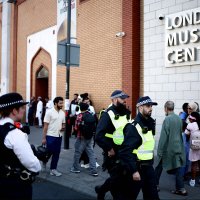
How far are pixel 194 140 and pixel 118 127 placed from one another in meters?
2.50

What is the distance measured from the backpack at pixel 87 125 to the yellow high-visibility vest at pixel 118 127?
231cm

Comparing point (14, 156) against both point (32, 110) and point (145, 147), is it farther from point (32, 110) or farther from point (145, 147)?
point (32, 110)

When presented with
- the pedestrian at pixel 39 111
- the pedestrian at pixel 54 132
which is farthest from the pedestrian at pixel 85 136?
the pedestrian at pixel 39 111

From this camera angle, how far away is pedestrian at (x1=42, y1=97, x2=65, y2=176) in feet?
24.4

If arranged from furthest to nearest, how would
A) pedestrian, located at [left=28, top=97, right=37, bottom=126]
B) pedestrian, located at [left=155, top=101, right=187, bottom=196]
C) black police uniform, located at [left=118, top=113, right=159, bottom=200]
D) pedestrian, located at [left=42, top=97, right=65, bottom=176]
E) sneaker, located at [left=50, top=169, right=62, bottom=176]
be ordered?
pedestrian, located at [left=28, top=97, right=37, bottom=126]
sneaker, located at [left=50, top=169, right=62, bottom=176]
pedestrian, located at [left=42, top=97, right=65, bottom=176]
pedestrian, located at [left=155, top=101, right=187, bottom=196]
black police uniform, located at [left=118, top=113, right=159, bottom=200]

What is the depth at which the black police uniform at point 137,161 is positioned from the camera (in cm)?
412

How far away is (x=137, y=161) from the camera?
14.6ft

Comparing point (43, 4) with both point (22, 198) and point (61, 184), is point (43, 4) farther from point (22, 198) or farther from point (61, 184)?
point (22, 198)

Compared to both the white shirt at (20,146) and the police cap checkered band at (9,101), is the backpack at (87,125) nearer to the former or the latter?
the police cap checkered band at (9,101)

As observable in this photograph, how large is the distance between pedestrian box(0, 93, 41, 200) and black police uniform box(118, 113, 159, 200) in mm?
1243

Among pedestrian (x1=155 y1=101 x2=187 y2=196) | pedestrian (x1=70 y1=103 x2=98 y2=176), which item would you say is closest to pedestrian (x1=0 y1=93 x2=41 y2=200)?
pedestrian (x1=155 y1=101 x2=187 y2=196)

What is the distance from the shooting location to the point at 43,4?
1755 centimetres

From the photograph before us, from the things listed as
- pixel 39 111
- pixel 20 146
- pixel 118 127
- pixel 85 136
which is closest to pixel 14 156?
pixel 20 146

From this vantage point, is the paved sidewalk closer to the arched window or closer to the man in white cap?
the man in white cap
